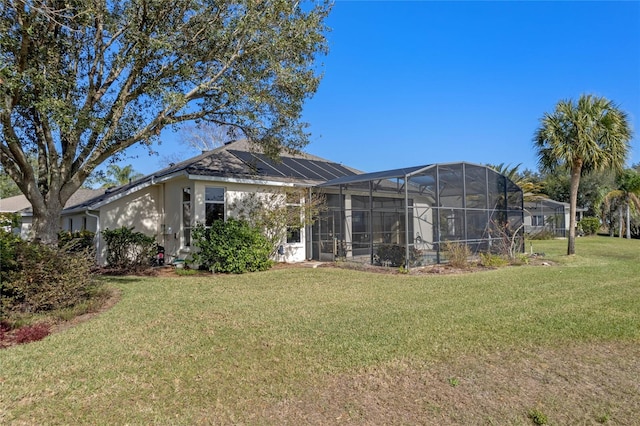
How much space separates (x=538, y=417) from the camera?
3150mm

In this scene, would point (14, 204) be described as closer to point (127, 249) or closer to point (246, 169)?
point (127, 249)

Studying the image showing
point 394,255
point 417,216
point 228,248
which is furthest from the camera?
point 417,216

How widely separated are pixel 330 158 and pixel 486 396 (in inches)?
753

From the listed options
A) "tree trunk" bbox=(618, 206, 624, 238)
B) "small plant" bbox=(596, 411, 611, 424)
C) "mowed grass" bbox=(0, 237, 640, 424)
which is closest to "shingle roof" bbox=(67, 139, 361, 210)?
"mowed grass" bbox=(0, 237, 640, 424)

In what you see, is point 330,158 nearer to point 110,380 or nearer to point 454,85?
point 454,85

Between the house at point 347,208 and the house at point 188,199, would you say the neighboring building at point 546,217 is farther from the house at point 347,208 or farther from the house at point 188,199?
the house at point 188,199

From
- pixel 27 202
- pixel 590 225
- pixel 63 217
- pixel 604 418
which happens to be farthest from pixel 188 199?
pixel 590 225

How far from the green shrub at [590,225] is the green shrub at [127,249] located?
33.0m

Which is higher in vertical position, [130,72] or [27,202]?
[130,72]

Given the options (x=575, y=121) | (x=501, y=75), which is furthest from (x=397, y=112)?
(x=575, y=121)

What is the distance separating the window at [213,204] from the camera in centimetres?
1309

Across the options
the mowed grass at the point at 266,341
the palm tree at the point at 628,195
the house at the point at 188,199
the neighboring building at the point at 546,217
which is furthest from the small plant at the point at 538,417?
the palm tree at the point at 628,195

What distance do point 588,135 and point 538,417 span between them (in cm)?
1507

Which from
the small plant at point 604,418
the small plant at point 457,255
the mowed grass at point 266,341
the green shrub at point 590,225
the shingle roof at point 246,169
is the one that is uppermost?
the shingle roof at point 246,169
